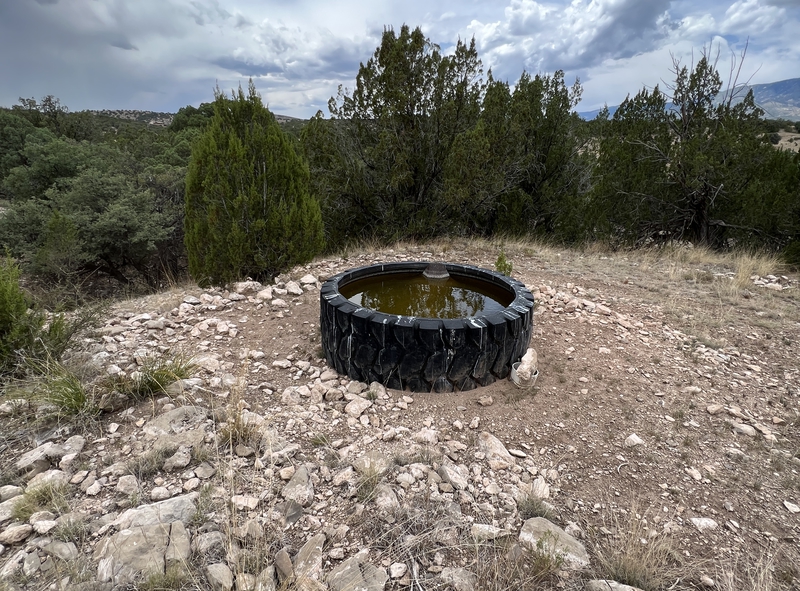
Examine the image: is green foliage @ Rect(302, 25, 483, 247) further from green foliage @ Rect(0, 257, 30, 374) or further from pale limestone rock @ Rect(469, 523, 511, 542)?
pale limestone rock @ Rect(469, 523, 511, 542)

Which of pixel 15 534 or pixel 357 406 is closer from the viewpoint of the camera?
pixel 15 534

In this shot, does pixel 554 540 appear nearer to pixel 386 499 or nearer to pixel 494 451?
pixel 494 451

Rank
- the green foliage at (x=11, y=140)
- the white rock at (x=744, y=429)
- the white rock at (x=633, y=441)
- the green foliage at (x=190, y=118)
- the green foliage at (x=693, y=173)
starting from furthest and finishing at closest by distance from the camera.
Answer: the green foliage at (x=190, y=118) < the green foliage at (x=11, y=140) < the green foliage at (x=693, y=173) < the white rock at (x=744, y=429) < the white rock at (x=633, y=441)

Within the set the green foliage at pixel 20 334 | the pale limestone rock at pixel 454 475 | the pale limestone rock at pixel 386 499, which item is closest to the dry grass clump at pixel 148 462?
the pale limestone rock at pixel 386 499

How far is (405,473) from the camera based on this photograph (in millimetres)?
2146

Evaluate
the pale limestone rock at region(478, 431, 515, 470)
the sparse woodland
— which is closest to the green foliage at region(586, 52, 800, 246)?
the sparse woodland

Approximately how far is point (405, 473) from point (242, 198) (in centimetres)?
386

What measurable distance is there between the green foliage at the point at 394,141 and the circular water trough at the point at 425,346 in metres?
4.86

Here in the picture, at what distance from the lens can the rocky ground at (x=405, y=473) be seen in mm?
1617

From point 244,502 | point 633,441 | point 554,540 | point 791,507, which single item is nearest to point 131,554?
point 244,502

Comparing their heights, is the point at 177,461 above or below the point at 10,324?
below

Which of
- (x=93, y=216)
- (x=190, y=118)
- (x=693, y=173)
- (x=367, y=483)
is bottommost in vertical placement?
(x=367, y=483)

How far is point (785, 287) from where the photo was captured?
5633 mm

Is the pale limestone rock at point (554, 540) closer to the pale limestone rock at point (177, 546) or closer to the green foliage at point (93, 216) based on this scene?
the pale limestone rock at point (177, 546)
